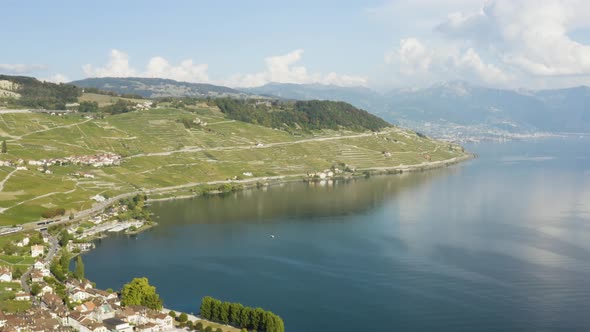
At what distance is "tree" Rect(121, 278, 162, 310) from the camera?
41.2m

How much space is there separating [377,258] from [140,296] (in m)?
24.3

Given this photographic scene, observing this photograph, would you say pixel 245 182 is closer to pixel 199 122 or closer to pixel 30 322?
pixel 199 122

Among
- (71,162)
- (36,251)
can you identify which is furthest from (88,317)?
(71,162)

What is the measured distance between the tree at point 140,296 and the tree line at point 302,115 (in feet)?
354

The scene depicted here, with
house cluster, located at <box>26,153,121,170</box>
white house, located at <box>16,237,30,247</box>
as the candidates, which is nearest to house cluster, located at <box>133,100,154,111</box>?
house cluster, located at <box>26,153,121,170</box>

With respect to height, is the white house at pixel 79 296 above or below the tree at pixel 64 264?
below

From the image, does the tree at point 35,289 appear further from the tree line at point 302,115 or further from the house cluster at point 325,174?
the tree line at point 302,115

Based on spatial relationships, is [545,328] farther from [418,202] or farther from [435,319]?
[418,202]

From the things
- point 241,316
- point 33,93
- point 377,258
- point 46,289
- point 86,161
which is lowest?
point 241,316

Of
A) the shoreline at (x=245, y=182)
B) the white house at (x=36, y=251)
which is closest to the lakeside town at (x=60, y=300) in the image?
the white house at (x=36, y=251)

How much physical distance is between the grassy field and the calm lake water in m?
13.7

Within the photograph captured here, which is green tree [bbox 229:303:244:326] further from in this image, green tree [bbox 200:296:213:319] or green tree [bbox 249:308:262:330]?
green tree [bbox 200:296:213:319]

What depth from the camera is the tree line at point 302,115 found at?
153625 mm

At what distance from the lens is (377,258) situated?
55.8m
